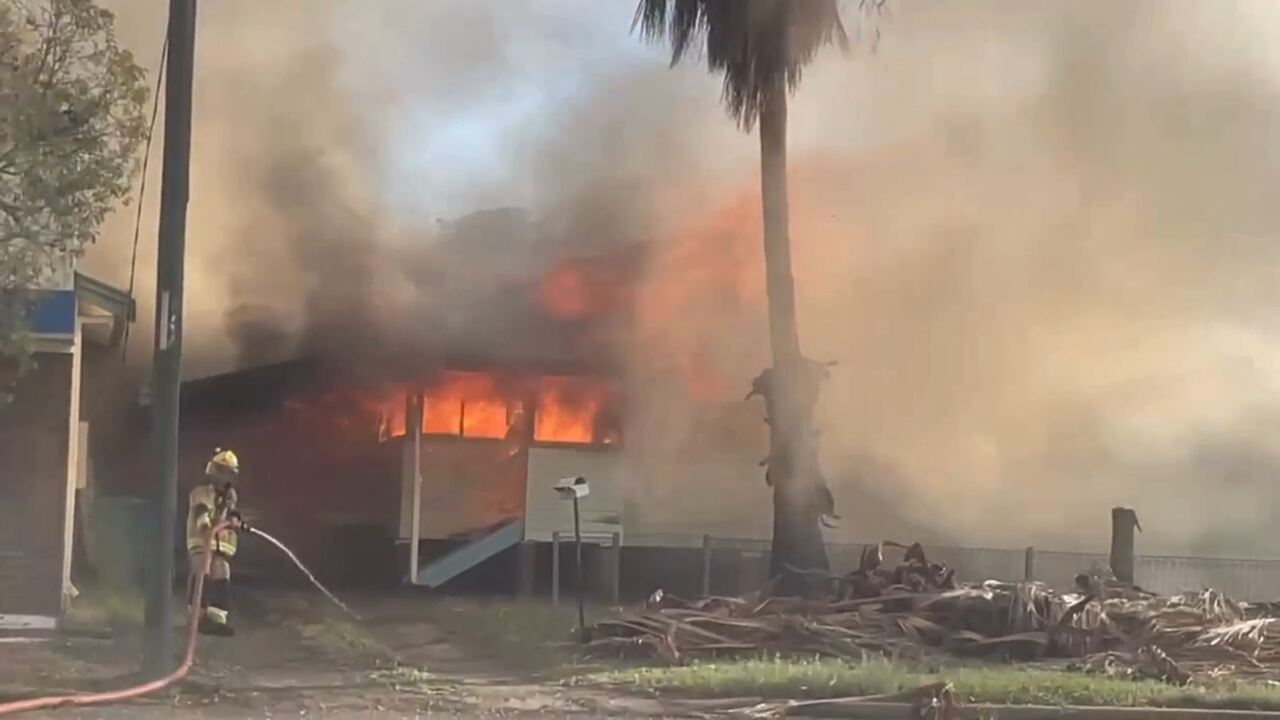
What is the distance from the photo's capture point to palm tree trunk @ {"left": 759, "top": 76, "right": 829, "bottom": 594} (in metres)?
10.8

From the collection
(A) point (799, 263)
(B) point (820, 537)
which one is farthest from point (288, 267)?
(B) point (820, 537)

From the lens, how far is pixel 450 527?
1233 centimetres

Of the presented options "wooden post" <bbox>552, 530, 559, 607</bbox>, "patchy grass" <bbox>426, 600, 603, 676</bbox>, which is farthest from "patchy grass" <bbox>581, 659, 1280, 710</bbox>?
"wooden post" <bbox>552, 530, 559, 607</bbox>

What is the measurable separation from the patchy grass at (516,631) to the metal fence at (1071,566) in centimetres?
165

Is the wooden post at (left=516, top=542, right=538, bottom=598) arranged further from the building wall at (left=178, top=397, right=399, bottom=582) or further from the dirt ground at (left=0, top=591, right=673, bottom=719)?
the dirt ground at (left=0, top=591, right=673, bottom=719)

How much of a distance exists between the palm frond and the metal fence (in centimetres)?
394

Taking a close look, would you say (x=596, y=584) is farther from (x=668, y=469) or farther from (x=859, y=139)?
(x=859, y=139)

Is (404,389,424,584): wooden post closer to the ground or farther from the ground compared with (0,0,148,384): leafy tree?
closer to the ground

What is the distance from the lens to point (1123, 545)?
11742mm

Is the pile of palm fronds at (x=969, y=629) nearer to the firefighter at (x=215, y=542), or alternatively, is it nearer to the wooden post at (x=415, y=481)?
the firefighter at (x=215, y=542)

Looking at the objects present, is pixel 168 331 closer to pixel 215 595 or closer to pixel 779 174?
pixel 215 595

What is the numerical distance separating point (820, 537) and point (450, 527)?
11.8 ft

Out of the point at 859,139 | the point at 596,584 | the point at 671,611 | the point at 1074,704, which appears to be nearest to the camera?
the point at 1074,704

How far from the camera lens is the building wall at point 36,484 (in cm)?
969
